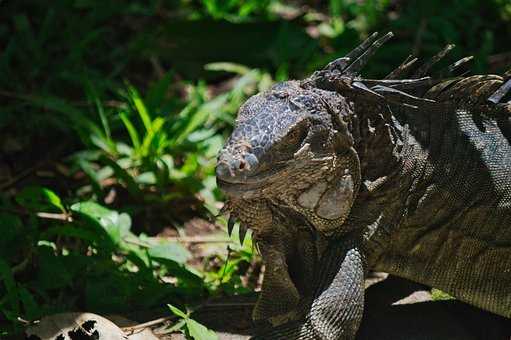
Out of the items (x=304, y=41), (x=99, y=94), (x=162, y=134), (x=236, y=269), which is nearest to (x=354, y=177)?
(x=236, y=269)

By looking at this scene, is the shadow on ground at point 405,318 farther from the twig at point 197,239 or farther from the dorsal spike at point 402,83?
the dorsal spike at point 402,83

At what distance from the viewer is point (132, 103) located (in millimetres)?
6309

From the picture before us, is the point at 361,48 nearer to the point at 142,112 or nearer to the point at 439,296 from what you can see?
the point at 439,296

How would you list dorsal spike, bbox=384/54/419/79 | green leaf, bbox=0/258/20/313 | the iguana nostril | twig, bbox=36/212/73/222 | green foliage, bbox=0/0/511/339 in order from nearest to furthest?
the iguana nostril, dorsal spike, bbox=384/54/419/79, green leaf, bbox=0/258/20/313, green foliage, bbox=0/0/511/339, twig, bbox=36/212/73/222

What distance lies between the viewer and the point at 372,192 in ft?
12.8

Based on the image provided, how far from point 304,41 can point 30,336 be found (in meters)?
4.22

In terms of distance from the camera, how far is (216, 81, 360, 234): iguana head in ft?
11.3

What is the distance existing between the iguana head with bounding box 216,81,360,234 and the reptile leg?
14 centimetres

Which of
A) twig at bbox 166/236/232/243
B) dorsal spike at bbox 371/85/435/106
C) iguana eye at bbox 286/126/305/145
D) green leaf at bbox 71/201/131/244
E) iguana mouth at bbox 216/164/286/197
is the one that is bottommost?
twig at bbox 166/236/232/243

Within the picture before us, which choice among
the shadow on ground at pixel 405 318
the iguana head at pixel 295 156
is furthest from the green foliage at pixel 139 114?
the iguana head at pixel 295 156

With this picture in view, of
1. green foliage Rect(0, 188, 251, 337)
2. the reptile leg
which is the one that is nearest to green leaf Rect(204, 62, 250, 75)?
green foliage Rect(0, 188, 251, 337)

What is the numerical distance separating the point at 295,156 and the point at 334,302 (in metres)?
0.67

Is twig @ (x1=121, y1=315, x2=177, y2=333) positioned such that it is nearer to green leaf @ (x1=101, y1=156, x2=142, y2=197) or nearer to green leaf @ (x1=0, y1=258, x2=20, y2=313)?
green leaf @ (x1=0, y1=258, x2=20, y2=313)

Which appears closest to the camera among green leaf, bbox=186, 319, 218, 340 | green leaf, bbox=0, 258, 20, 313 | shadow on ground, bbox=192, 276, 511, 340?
green leaf, bbox=186, 319, 218, 340
